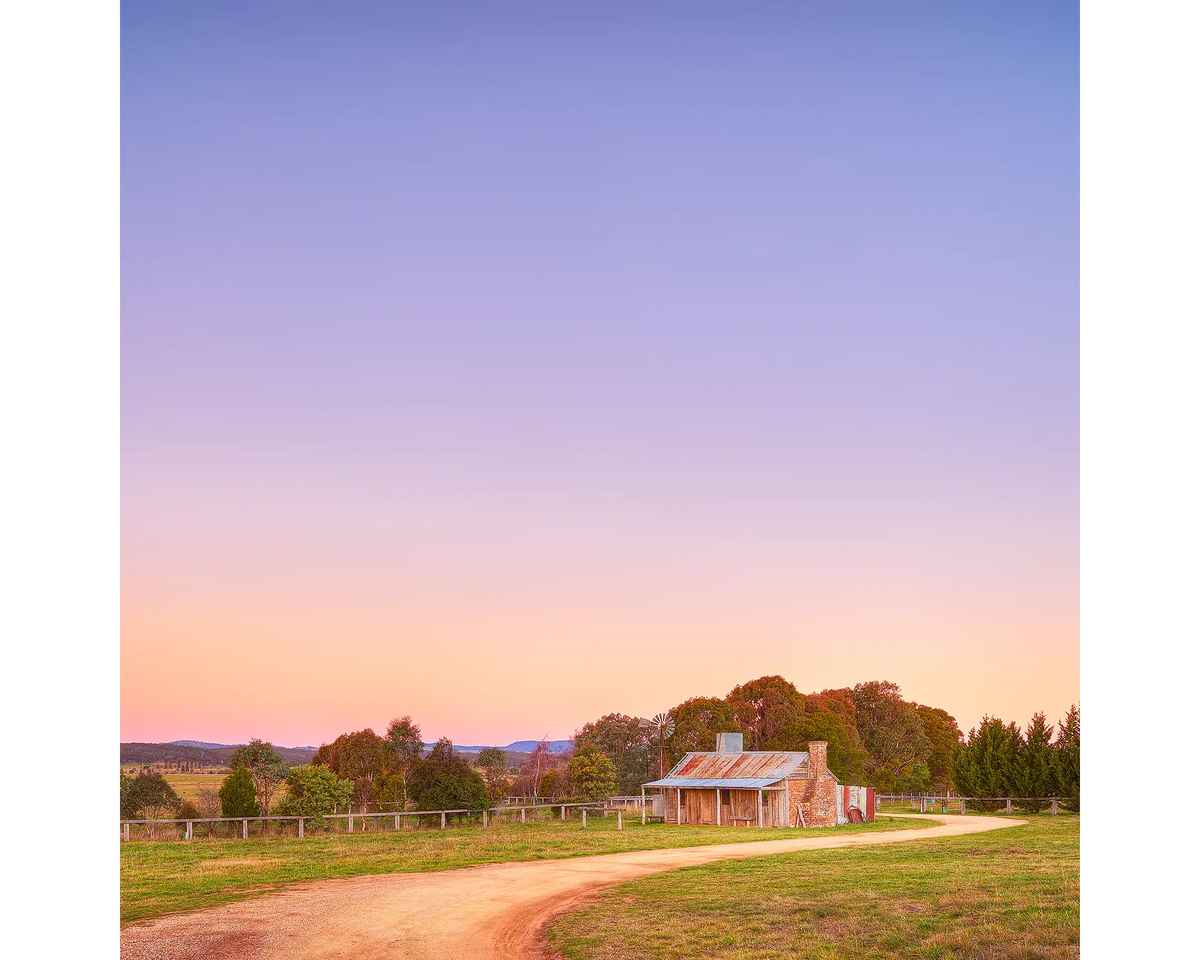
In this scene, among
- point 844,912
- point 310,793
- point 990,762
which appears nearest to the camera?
point 844,912

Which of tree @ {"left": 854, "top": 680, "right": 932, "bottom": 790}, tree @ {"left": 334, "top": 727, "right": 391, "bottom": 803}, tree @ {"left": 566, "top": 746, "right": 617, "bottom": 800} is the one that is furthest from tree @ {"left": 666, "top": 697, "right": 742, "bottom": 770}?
tree @ {"left": 334, "top": 727, "right": 391, "bottom": 803}

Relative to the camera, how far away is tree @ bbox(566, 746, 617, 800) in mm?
29281

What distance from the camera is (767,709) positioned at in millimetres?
40594

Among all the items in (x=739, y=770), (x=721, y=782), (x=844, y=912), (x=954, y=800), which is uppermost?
(x=844, y=912)

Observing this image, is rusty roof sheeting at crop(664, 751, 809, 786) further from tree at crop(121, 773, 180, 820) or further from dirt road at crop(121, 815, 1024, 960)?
tree at crop(121, 773, 180, 820)

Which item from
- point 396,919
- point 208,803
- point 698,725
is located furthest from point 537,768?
point 396,919

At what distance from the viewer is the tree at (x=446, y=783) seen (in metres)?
24.8

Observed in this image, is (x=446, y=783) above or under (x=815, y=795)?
above

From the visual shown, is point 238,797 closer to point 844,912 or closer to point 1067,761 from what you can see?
point 844,912

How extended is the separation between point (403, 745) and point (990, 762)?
19.2 metres

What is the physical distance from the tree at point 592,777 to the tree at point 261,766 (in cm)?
830

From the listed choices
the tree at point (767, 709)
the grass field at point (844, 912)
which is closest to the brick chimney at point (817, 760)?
the tree at point (767, 709)
